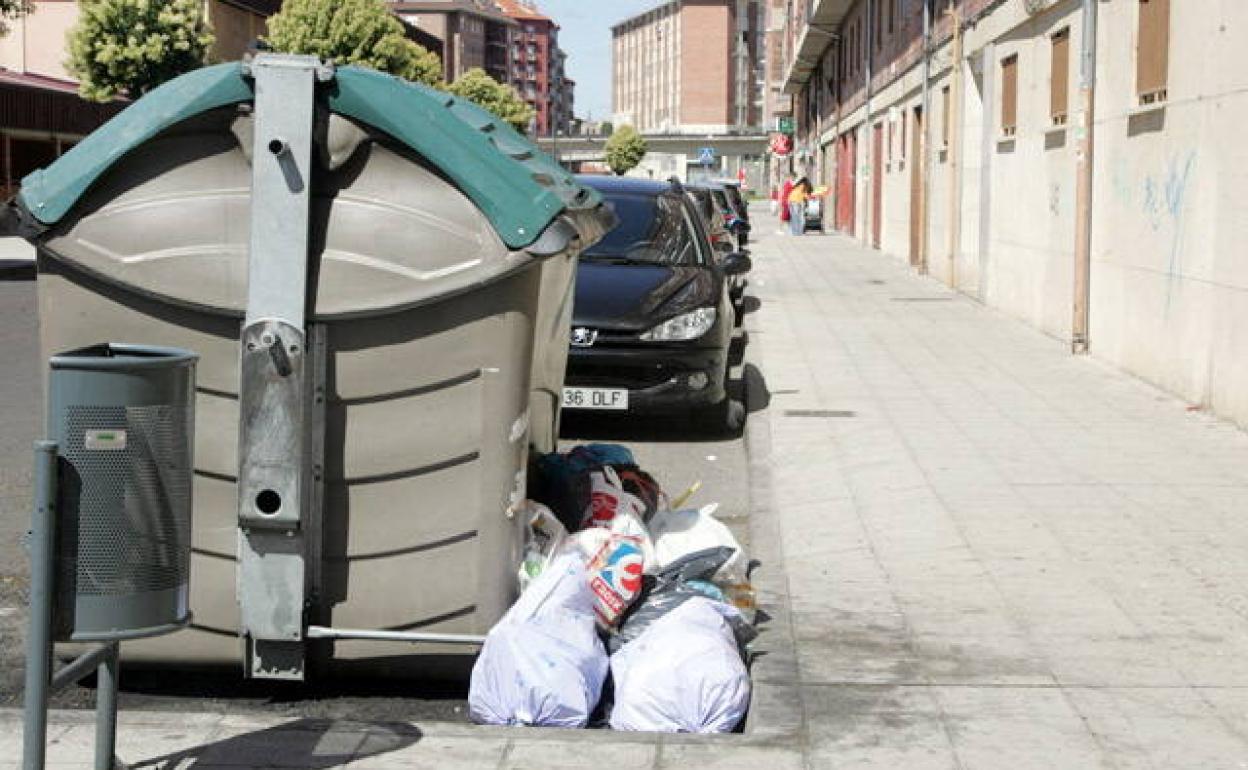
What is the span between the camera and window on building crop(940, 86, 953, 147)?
28558 millimetres

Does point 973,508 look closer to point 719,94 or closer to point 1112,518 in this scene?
point 1112,518

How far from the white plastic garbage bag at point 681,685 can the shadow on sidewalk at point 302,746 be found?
64 centimetres

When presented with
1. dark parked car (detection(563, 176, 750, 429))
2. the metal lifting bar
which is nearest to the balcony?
dark parked car (detection(563, 176, 750, 429))

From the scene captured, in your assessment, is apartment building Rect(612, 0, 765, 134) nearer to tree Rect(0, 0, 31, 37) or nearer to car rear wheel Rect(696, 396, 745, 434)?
tree Rect(0, 0, 31, 37)

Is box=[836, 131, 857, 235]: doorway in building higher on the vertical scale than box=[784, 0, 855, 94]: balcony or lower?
lower

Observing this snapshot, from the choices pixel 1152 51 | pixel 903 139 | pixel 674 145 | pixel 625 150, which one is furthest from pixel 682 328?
pixel 674 145

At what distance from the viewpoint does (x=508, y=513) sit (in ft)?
17.8

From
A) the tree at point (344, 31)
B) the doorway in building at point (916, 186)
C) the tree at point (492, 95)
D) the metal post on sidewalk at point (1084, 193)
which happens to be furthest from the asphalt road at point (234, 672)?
the tree at point (492, 95)

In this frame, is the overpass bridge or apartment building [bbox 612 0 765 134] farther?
apartment building [bbox 612 0 765 134]

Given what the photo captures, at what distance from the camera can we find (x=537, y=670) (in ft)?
17.1

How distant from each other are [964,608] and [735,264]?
659 centimetres

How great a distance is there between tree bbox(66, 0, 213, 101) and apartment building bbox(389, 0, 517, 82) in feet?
330

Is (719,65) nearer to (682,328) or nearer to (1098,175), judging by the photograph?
(1098,175)

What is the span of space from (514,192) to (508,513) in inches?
36.7
